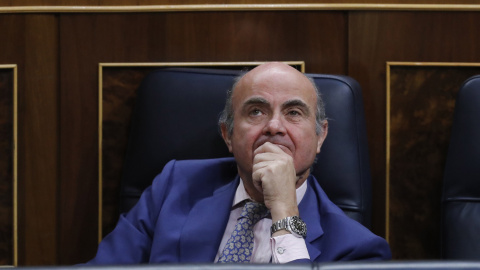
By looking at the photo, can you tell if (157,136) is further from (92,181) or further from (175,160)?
(92,181)

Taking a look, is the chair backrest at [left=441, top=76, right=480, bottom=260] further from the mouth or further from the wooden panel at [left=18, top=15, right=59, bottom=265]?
the wooden panel at [left=18, top=15, right=59, bottom=265]

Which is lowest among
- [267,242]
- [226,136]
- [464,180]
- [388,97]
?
[267,242]

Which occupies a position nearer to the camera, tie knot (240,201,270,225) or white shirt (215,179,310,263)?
white shirt (215,179,310,263)

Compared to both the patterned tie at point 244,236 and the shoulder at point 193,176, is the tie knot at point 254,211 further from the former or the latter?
the shoulder at point 193,176

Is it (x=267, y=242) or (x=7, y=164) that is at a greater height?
(x=7, y=164)

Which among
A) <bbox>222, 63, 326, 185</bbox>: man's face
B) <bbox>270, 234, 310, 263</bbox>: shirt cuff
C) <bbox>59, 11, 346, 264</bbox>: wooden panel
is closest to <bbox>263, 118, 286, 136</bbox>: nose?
<bbox>222, 63, 326, 185</bbox>: man's face

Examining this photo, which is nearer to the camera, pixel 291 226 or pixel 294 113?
pixel 291 226

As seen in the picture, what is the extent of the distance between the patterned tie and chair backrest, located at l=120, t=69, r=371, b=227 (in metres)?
0.19

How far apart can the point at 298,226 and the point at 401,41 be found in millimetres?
697

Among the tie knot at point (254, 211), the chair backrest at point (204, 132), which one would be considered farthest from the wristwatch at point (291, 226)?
the chair backrest at point (204, 132)

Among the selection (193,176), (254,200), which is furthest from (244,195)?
(193,176)

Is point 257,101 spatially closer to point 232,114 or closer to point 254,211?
point 232,114

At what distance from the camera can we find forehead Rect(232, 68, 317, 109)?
1.49 metres

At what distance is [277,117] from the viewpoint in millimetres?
1480
